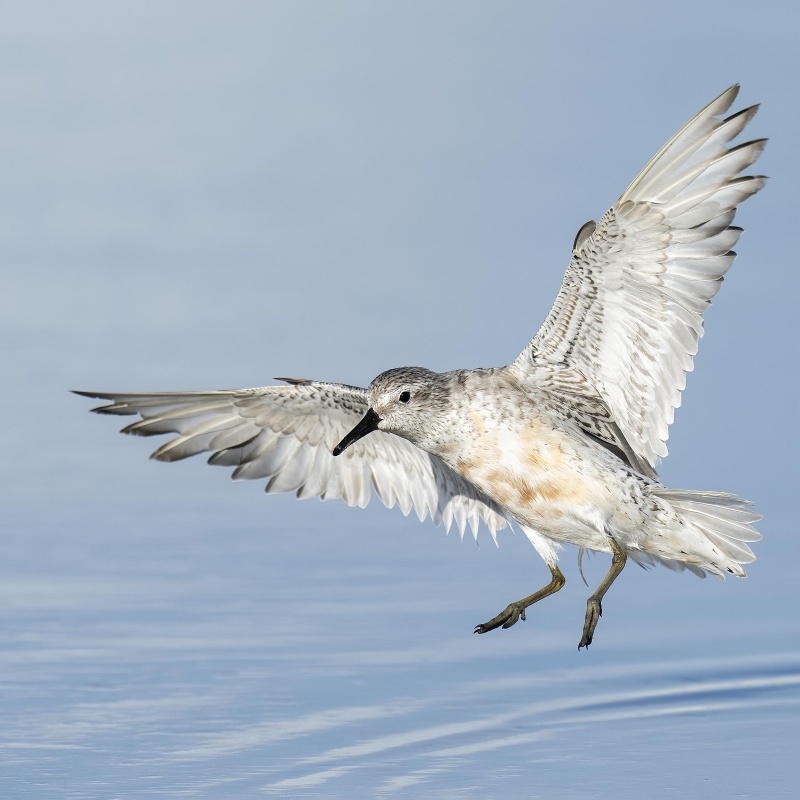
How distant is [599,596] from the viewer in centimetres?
1196

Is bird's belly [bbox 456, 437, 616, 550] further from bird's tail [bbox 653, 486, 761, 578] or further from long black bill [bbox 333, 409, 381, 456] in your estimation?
long black bill [bbox 333, 409, 381, 456]

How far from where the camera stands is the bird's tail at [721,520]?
12.0 meters

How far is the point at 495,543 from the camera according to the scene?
45.9 feet

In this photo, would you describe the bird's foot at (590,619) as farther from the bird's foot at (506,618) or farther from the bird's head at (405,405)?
the bird's head at (405,405)

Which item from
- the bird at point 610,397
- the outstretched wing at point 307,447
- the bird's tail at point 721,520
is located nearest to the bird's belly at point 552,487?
the bird at point 610,397

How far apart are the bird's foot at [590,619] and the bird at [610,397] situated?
0.01 m

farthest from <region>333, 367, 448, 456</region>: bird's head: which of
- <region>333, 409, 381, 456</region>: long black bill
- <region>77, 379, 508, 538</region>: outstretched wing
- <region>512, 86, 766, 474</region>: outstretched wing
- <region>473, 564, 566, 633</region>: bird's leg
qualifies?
<region>473, 564, 566, 633</region>: bird's leg

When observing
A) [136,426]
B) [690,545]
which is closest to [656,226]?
[690,545]

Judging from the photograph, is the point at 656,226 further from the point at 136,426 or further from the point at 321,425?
the point at 136,426

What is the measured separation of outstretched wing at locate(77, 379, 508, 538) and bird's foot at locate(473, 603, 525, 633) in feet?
4.29

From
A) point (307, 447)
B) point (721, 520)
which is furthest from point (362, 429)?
point (721, 520)

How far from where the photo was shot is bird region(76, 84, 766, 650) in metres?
12.0

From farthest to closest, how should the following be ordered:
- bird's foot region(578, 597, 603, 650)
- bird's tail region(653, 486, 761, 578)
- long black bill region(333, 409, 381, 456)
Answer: long black bill region(333, 409, 381, 456) → bird's tail region(653, 486, 761, 578) → bird's foot region(578, 597, 603, 650)

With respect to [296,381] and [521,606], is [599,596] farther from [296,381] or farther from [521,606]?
[296,381]
